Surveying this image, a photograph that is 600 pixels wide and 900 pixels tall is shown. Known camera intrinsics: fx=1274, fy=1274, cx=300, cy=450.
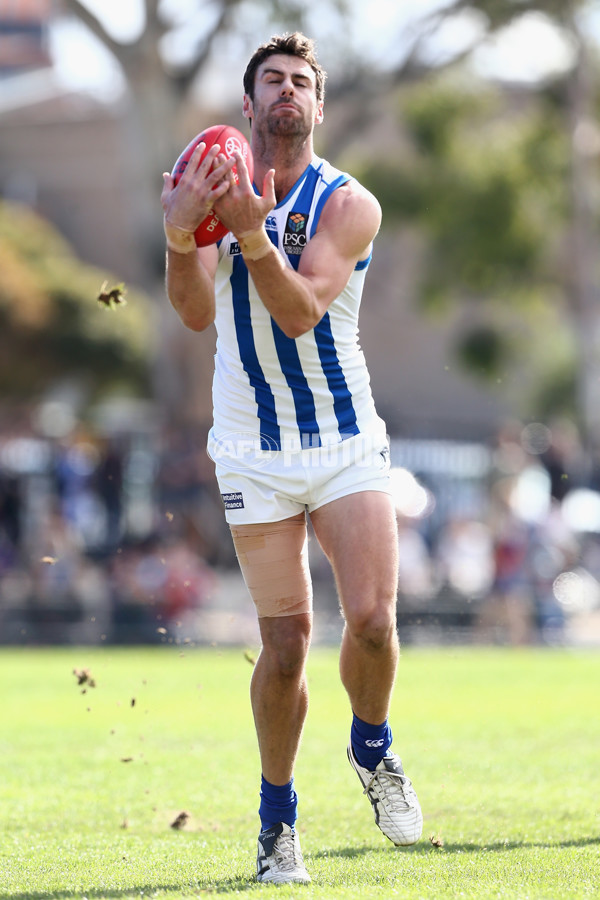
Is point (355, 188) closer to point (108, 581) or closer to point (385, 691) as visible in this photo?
point (385, 691)

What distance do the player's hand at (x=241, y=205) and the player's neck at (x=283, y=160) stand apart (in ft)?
1.59

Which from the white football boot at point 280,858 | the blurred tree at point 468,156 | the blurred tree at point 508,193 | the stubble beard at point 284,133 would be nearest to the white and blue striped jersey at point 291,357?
the stubble beard at point 284,133

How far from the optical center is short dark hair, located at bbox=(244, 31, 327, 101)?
4.57 m

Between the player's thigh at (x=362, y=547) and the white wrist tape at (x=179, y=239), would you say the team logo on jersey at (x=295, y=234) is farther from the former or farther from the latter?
the player's thigh at (x=362, y=547)

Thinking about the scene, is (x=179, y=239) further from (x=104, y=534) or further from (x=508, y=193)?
(x=508, y=193)

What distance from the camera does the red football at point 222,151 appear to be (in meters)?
4.16

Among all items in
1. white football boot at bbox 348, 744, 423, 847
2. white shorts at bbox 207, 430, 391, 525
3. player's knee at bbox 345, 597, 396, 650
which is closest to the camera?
player's knee at bbox 345, 597, 396, 650

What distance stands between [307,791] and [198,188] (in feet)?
10.6

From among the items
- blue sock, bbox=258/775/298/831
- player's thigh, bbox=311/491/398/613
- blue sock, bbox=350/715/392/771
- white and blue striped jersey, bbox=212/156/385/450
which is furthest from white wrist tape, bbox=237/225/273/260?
blue sock, bbox=258/775/298/831

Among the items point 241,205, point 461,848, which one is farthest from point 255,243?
point 461,848

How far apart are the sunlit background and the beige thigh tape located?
1.32 m

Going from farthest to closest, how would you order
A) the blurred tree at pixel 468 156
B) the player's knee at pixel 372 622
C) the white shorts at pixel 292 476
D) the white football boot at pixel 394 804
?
1. the blurred tree at pixel 468 156
2. the white football boot at pixel 394 804
3. the white shorts at pixel 292 476
4. the player's knee at pixel 372 622

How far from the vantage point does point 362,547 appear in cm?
440

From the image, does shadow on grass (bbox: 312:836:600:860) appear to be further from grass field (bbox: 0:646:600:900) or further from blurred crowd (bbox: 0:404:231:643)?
blurred crowd (bbox: 0:404:231:643)
